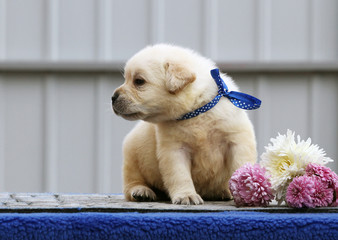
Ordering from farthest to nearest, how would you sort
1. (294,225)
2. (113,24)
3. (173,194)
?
(113,24) → (173,194) → (294,225)

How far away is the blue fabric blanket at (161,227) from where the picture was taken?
1.78 meters

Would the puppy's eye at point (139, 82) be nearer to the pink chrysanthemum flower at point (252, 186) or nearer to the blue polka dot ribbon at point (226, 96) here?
the blue polka dot ribbon at point (226, 96)

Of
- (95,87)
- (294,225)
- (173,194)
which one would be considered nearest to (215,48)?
(95,87)

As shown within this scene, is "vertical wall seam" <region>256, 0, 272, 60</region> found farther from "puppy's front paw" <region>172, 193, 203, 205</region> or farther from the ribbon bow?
"puppy's front paw" <region>172, 193, 203, 205</region>

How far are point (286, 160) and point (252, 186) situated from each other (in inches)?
6.8

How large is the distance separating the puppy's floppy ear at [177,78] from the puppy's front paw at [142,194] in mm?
471

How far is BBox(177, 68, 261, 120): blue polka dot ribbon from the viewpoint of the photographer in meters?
2.36

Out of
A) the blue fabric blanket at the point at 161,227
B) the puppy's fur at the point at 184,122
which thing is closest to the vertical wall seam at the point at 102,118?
the puppy's fur at the point at 184,122

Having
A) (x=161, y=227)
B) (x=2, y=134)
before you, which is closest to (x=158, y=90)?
(x=161, y=227)

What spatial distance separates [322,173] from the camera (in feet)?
6.56

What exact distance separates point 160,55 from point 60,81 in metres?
1.79

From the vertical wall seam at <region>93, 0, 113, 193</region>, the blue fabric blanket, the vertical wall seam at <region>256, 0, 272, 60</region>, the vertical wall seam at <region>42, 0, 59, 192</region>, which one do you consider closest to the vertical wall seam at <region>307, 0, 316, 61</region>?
the vertical wall seam at <region>256, 0, 272, 60</region>

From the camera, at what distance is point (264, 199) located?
A: 2.10 meters

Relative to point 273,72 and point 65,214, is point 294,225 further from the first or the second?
point 273,72
